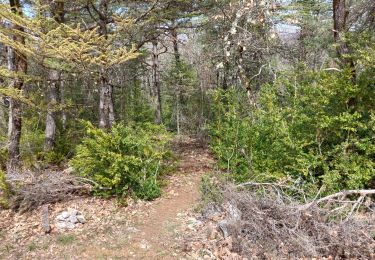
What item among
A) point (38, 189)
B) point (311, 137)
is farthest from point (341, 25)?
point (38, 189)

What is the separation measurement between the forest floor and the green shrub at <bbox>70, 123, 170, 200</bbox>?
28 centimetres

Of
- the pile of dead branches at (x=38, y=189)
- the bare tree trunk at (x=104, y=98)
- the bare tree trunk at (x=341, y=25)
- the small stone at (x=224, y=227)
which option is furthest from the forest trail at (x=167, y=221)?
the bare tree trunk at (x=341, y=25)

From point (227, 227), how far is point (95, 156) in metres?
3.10

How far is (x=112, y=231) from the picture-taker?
5.41 m

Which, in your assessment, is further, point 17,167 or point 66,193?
point 17,167

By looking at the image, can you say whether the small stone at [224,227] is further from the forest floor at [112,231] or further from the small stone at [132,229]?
the small stone at [132,229]

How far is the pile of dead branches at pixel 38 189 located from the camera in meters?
6.17

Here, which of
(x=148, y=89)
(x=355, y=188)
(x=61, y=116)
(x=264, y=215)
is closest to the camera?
(x=264, y=215)

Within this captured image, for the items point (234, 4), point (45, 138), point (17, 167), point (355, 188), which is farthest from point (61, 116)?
point (355, 188)

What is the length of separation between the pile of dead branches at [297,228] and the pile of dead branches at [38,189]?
334 centimetres

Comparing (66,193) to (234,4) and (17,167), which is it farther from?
(234,4)

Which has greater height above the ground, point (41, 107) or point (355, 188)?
point (41, 107)

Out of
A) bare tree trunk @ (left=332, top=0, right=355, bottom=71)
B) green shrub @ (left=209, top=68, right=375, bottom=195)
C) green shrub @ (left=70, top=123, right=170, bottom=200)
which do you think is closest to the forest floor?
green shrub @ (left=70, top=123, right=170, bottom=200)

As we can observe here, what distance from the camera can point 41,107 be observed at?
22.9 feet
